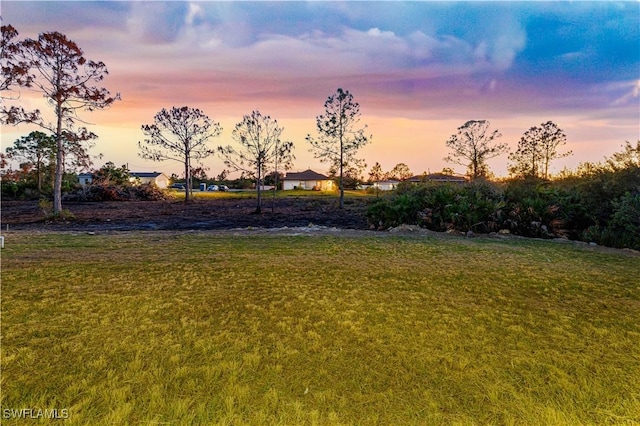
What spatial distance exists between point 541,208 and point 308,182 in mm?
55754

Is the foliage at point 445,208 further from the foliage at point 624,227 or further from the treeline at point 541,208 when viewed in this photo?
the foliage at point 624,227

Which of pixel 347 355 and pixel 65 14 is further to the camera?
pixel 65 14

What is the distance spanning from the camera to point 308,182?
64875 mm

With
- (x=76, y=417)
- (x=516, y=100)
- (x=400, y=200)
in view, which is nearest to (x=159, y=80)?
(x=400, y=200)

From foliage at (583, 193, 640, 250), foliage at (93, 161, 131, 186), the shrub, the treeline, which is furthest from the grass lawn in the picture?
foliage at (93, 161, 131, 186)

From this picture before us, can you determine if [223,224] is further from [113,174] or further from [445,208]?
[113,174]

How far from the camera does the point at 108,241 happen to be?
24.6 ft

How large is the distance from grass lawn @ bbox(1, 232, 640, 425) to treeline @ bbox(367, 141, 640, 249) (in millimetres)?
4500

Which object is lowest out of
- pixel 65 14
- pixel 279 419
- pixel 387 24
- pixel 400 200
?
pixel 279 419

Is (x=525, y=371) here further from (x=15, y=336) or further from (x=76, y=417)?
(x=15, y=336)

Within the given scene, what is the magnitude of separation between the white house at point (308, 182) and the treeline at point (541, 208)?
49589mm

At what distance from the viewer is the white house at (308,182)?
2473 inches

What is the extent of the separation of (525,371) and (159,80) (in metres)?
13.0

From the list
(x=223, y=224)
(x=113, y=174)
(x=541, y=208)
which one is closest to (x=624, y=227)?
(x=541, y=208)
